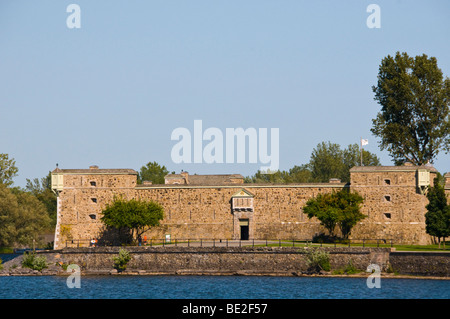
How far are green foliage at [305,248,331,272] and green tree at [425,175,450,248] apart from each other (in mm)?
8923

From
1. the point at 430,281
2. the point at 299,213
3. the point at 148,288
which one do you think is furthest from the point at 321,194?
the point at 148,288

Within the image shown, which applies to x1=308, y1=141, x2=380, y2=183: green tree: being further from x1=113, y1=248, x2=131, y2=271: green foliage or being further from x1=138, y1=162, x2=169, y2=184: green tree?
x1=113, y1=248, x2=131, y2=271: green foliage

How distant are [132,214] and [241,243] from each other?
29.4 feet

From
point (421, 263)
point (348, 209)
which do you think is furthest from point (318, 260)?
point (348, 209)

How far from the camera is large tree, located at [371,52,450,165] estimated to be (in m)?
77.2

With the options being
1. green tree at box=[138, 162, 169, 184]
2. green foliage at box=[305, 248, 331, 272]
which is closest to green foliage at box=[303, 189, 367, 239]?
green foliage at box=[305, 248, 331, 272]

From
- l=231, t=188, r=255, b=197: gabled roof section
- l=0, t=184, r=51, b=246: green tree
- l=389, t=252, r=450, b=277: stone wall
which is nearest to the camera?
l=389, t=252, r=450, b=277: stone wall

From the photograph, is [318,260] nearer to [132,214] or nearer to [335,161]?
[132,214]

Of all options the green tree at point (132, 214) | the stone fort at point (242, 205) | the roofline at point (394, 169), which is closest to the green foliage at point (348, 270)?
the stone fort at point (242, 205)

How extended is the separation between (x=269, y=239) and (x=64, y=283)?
61.7 feet

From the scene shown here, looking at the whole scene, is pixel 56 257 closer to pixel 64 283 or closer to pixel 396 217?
pixel 64 283

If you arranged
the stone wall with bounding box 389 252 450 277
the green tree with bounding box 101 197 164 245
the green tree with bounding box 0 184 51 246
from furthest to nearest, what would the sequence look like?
the green tree with bounding box 0 184 51 246, the green tree with bounding box 101 197 164 245, the stone wall with bounding box 389 252 450 277

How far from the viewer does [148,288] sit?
55.1 m

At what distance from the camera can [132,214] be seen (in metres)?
69.0
